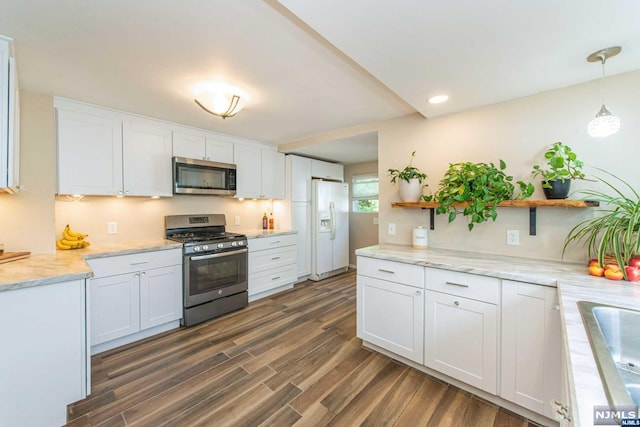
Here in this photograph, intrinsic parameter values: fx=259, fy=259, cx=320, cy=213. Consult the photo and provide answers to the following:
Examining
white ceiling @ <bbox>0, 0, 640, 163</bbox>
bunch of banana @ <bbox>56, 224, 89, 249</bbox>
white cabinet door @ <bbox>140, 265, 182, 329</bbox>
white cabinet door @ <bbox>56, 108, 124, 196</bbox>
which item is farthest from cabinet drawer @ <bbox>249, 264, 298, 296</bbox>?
white ceiling @ <bbox>0, 0, 640, 163</bbox>

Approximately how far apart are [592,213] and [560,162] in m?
0.43

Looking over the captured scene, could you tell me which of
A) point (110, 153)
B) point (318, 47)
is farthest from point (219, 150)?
point (318, 47)

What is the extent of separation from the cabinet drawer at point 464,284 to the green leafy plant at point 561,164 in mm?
861

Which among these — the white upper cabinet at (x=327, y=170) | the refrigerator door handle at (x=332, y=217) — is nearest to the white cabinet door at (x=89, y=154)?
the white upper cabinet at (x=327, y=170)

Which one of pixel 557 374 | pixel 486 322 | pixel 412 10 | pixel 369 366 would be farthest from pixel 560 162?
pixel 369 366

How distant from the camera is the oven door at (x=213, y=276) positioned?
276cm

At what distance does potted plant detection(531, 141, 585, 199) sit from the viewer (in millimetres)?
1795

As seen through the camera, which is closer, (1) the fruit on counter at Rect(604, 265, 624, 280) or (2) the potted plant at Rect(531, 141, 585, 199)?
(1) the fruit on counter at Rect(604, 265, 624, 280)

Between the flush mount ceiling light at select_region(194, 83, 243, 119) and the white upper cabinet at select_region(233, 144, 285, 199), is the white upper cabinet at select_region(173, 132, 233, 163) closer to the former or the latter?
the white upper cabinet at select_region(233, 144, 285, 199)

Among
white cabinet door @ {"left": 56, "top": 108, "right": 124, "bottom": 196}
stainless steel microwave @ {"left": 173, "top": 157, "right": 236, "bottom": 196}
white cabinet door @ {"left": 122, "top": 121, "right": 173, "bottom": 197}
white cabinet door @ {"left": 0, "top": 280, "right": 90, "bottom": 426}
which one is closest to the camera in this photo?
white cabinet door @ {"left": 0, "top": 280, "right": 90, "bottom": 426}

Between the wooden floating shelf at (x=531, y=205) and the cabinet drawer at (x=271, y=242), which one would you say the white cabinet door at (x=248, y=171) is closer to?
the cabinet drawer at (x=271, y=242)

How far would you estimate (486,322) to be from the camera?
169 cm

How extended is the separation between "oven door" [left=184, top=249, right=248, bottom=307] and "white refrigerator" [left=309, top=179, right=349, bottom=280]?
148cm

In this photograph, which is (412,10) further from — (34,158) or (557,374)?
(34,158)
